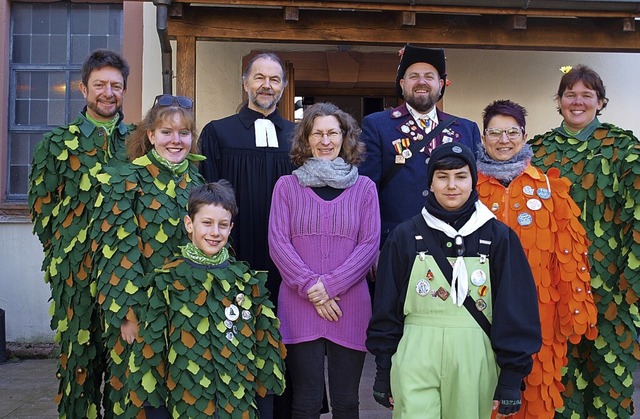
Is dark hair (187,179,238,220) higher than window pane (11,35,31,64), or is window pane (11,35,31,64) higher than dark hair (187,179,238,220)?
window pane (11,35,31,64)

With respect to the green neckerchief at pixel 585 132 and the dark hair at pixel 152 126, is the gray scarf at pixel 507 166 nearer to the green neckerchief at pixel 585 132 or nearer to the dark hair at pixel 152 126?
the green neckerchief at pixel 585 132

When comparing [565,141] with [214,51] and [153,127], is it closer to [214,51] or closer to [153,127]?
[153,127]

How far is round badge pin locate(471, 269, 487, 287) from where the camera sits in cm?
304

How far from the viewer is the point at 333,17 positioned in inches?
240

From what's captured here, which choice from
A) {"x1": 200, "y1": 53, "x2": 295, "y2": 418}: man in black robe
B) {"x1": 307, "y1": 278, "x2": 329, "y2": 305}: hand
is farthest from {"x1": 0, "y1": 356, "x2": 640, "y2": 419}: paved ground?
{"x1": 307, "y1": 278, "x2": 329, "y2": 305}: hand

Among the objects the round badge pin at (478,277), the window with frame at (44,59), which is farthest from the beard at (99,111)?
the window with frame at (44,59)

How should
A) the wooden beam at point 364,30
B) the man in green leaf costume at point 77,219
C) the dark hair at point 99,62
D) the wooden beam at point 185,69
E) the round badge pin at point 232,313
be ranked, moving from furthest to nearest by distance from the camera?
the wooden beam at point 364,30
the wooden beam at point 185,69
the dark hair at point 99,62
the man in green leaf costume at point 77,219
the round badge pin at point 232,313

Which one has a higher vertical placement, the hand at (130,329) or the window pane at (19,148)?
the window pane at (19,148)

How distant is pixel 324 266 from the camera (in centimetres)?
339

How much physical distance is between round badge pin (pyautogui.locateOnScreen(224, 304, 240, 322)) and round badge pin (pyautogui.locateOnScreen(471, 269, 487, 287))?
3.22 ft

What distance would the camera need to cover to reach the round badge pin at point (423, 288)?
3.05 m

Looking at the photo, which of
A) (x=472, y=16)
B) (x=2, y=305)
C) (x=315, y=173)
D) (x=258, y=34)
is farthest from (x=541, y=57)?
(x=2, y=305)

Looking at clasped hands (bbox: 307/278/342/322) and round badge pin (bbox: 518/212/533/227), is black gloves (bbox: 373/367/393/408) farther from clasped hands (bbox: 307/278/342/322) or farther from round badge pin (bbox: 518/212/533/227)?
round badge pin (bbox: 518/212/533/227)

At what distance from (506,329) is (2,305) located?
18.5 feet
